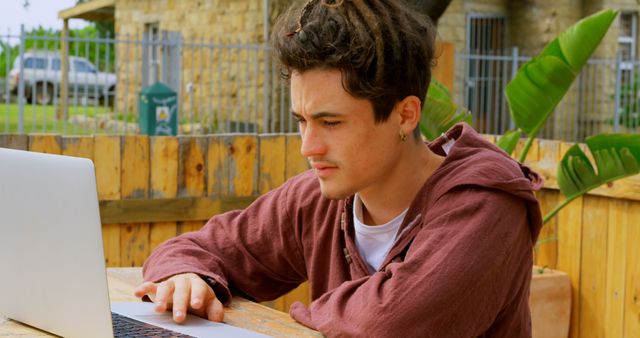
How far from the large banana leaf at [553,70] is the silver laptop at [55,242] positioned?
9.71 ft

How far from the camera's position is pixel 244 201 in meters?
5.49

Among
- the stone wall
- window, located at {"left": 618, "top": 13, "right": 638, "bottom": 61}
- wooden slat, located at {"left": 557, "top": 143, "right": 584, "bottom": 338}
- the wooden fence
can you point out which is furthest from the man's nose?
window, located at {"left": 618, "top": 13, "right": 638, "bottom": 61}

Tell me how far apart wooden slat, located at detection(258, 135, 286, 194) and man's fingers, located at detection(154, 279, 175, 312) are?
3.16 metres

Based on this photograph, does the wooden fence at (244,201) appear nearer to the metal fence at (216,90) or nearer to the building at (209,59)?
the metal fence at (216,90)

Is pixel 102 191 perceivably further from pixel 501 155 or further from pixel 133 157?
pixel 501 155

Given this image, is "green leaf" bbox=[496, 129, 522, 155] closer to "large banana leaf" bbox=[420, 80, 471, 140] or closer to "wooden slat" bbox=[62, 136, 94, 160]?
"large banana leaf" bbox=[420, 80, 471, 140]

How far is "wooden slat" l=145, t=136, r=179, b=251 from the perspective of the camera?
17.3 feet

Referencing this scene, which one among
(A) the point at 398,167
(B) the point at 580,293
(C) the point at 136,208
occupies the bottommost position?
(B) the point at 580,293

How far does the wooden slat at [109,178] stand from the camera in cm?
511

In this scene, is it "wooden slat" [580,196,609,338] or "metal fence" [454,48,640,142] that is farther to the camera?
"metal fence" [454,48,640,142]

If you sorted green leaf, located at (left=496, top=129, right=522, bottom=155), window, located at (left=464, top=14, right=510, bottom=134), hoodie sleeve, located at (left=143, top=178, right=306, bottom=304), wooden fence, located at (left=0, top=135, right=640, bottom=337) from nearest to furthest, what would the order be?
hoodie sleeve, located at (left=143, top=178, right=306, bottom=304)
wooden fence, located at (left=0, top=135, right=640, bottom=337)
green leaf, located at (left=496, top=129, right=522, bottom=155)
window, located at (left=464, top=14, right=510, bottom=134)

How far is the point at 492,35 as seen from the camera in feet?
60.9

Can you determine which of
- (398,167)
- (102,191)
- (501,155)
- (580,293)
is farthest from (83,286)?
(580,293)

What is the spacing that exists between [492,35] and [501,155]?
1660 centimetres
